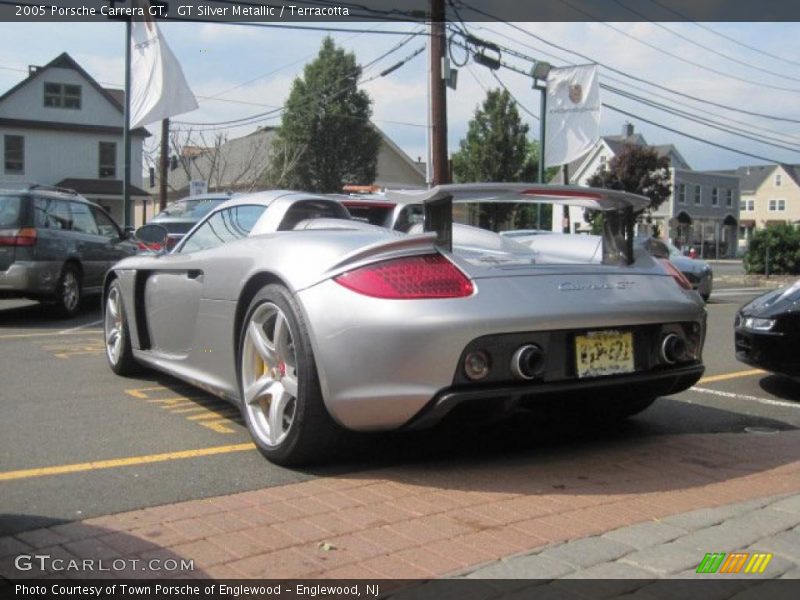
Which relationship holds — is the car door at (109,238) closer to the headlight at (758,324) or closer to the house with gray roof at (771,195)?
the headlight at (758,324)

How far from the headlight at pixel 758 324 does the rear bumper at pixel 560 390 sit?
180 centimetres

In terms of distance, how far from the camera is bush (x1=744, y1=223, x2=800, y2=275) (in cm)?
Result: 2680

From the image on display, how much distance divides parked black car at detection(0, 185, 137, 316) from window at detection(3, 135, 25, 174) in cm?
3068

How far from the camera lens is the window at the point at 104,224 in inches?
461

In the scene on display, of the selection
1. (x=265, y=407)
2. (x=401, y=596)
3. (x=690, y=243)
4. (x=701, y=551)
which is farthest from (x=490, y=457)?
(x=690, y=243)

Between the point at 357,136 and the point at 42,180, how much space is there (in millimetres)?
16249

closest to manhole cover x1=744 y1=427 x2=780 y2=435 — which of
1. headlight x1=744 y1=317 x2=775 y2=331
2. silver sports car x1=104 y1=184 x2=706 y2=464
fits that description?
silver sports car x1=104 y1=184 x2=706 y2=464

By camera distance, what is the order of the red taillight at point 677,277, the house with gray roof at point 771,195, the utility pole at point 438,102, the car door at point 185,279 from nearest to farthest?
the red taillight at point 677,277 → the car door at point 185,279 → the utility pole at point 438,102 → the house with gray roof at point 771,195

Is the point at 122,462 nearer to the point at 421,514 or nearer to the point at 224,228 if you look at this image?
the point at 421,514

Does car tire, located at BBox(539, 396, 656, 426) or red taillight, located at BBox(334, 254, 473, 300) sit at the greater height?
red taillight, located at BBox(334, 254, 473, 300)

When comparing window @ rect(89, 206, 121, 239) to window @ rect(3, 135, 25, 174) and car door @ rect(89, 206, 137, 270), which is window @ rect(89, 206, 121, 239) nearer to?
car door @ rect(89, 206, 137, 270)

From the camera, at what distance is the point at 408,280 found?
3.73 metres

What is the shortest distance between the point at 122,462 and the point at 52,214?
7.55 meters

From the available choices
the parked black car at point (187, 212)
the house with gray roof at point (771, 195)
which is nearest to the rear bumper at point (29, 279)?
the parked black car at point (187, 212)
